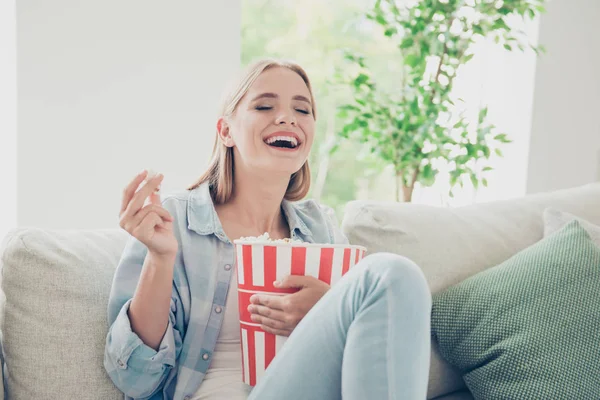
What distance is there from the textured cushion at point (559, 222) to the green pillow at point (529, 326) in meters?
0.17

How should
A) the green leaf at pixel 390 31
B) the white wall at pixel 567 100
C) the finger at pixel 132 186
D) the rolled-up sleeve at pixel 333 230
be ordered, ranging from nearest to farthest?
the finger at pixel 132 186 → the rolled-up sleeve at pixel 333 230 → the green leaf at pixel 390 31 → the white wall at pixel 567 100

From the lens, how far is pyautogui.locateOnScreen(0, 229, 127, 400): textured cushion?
1.22m

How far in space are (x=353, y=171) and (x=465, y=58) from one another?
3.42 meters

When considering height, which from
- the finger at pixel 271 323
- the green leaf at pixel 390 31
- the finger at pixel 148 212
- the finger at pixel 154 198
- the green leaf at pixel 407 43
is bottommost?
the finger at pixel 271 323

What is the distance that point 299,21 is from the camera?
5434mm

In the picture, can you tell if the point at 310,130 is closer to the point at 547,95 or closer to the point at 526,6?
the point at 526,6

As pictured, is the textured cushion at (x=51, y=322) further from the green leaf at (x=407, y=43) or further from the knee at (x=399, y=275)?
the green leaf at (x=407, y=43)

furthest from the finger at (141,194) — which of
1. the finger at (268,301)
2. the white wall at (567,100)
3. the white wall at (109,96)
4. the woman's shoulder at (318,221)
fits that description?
the white wall at (567,100)

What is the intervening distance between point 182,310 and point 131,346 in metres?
0.16

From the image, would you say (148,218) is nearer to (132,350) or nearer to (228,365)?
(132,350)

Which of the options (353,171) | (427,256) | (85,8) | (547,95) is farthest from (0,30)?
(353,171)

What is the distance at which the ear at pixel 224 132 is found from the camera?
4.99 feet

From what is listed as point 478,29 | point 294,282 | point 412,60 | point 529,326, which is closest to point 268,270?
point 294,282

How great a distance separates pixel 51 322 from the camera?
124 centimetres
